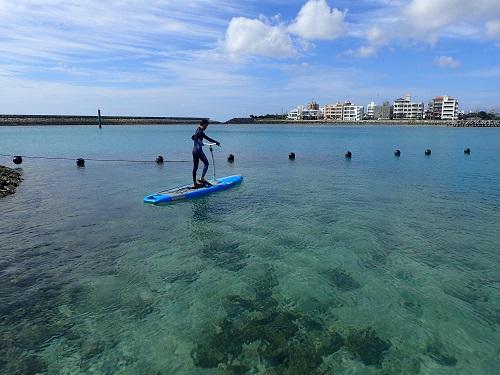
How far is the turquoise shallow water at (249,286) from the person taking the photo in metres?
6.62

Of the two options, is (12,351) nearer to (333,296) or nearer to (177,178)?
(333,296)

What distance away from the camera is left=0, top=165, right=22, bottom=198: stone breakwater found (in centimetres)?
1978

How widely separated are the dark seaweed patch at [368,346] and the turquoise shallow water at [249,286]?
0.12 ft

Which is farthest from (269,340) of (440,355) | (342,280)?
(342,280)

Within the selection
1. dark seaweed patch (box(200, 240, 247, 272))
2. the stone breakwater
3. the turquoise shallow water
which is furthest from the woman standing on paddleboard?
the stone breakwater

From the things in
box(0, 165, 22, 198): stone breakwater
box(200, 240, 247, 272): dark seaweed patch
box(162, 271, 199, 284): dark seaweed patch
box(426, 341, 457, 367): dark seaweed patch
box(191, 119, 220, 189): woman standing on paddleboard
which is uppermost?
box(191, 119, 220, 189): woman standing on paddleboard

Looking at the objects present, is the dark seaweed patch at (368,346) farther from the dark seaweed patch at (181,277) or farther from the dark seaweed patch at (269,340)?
the dark seaweed patch at (181,277)

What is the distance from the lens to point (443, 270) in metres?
10.3

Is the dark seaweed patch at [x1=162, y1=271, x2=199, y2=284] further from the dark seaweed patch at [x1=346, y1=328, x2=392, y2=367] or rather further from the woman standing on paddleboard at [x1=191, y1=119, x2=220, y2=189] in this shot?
the woman standing on paddleboard at [x1=191, y1=119, x2=220, y2=189]

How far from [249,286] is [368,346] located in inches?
129

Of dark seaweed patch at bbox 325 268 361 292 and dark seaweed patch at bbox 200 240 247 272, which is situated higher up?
dark seaweed patch at bbox 200 240 247 272

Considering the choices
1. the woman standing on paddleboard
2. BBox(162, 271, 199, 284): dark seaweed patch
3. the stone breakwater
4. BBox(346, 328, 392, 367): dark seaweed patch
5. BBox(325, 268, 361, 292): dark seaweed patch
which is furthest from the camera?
the stone breakwater

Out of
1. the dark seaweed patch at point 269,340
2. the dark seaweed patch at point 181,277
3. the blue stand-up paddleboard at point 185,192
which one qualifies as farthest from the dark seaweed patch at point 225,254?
the blue stand-up paddleboard at point 185,192

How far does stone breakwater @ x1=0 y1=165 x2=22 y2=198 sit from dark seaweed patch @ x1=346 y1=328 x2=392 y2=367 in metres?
19.3
